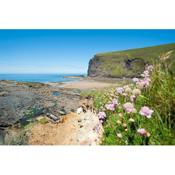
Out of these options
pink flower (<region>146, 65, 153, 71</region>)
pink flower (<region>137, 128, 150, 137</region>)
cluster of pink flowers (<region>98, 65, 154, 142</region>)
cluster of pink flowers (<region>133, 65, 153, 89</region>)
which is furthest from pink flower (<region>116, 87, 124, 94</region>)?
pink flower (<region>137, 128, 150, 137</region>)

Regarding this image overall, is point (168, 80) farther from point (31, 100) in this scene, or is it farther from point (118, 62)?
point (31, 100)

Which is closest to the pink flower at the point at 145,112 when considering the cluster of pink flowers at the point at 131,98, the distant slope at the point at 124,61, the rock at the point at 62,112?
the cluster of pink flowers at the point at 131,98

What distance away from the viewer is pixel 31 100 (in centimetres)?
303

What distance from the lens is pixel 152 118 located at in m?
2.36

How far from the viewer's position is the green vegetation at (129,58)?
2827mm

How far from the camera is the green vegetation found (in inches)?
111

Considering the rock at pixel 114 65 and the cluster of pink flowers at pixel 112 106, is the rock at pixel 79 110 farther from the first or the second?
the cluster of pink flowers at pixel 112 106

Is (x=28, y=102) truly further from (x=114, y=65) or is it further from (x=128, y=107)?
(x=128, y=107)

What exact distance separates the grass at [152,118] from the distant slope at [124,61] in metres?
0.21

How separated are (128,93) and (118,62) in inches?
16.0

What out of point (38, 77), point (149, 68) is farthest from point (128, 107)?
point (38, 77)
